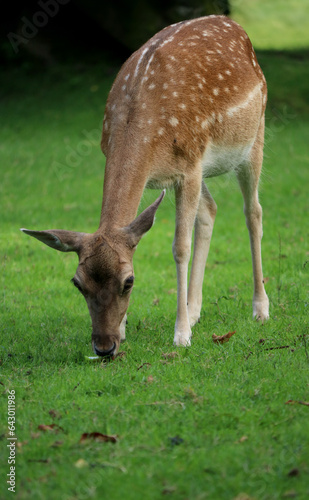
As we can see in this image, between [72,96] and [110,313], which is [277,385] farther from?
[72,96]

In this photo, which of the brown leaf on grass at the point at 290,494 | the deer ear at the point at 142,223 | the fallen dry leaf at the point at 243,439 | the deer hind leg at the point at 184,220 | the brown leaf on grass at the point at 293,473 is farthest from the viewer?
the deer hind leg at the point at 184,220

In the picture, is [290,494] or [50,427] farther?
[50,427]

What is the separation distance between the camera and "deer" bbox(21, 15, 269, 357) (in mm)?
4809

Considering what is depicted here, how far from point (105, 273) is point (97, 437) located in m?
1.34

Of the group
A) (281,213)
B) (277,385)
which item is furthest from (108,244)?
(281,213)

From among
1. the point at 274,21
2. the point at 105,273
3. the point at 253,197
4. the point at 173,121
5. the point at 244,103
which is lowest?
the point at 274,21

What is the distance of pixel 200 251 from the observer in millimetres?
6484

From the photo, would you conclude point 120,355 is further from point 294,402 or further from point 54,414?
point 294,402

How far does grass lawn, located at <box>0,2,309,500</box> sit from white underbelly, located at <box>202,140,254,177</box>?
73 cm

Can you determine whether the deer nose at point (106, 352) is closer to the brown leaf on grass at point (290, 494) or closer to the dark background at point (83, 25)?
the brown leaf on grass at point (290, 494)

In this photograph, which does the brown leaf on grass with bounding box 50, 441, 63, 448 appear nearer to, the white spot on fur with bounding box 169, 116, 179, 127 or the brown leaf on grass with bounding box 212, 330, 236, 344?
the brown leaf on grass with bounding box 212, 330, 236, 344

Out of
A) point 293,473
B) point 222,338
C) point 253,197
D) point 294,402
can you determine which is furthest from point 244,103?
point 293,473

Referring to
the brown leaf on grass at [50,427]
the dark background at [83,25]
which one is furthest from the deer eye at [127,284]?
the dark background at [83,25]

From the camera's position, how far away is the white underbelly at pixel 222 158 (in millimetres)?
5980
